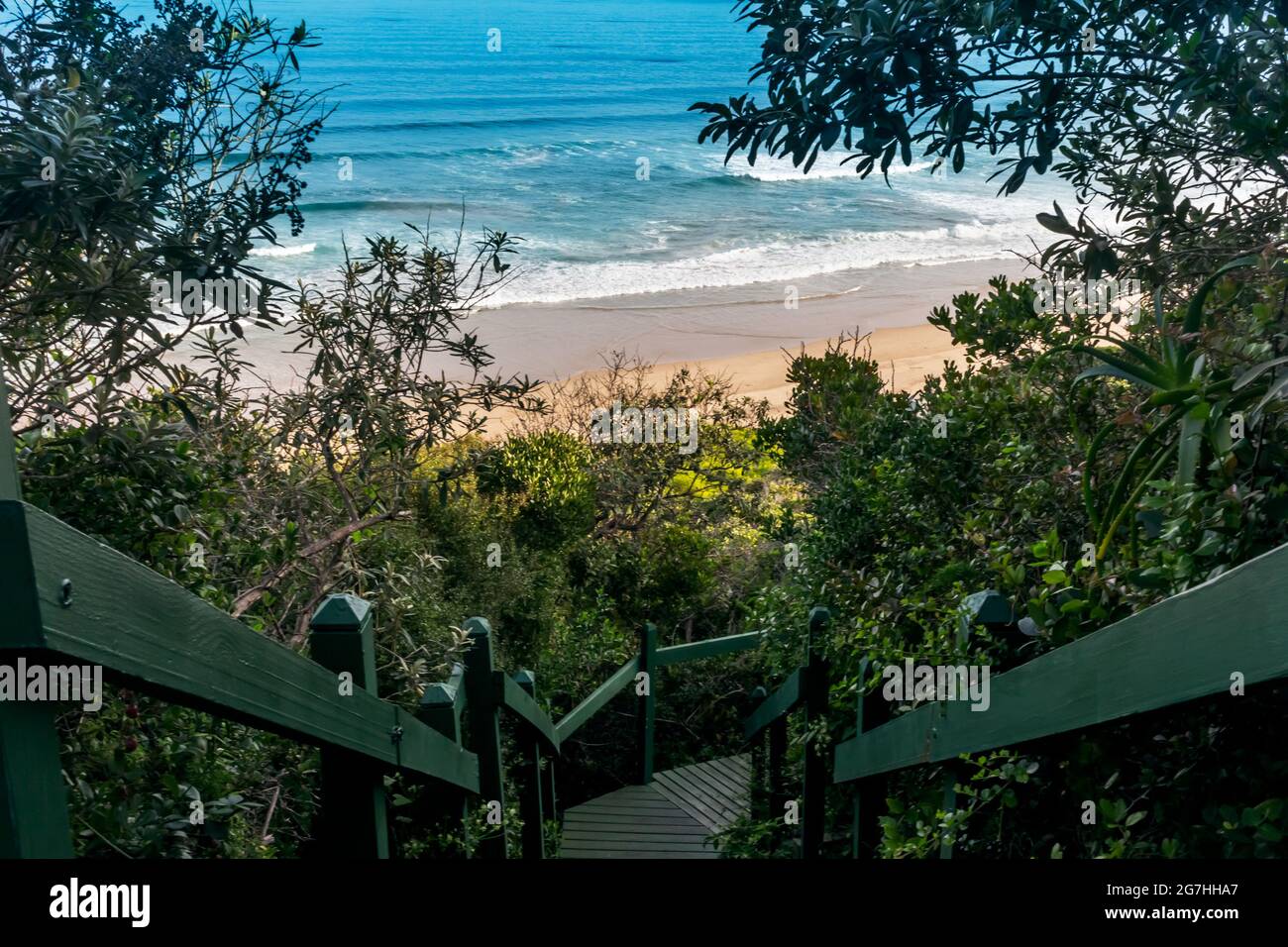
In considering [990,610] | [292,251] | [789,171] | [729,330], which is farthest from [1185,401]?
[789,171]

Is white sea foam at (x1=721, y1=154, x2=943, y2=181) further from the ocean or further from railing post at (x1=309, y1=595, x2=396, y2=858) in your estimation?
railing post at (x1=309, y1=595, x2=396, y2=858)

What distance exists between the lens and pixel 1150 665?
1.15 metres

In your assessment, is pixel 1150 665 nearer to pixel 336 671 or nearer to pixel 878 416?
pixel 336 671

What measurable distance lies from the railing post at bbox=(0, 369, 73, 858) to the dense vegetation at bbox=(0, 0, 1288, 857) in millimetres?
1132

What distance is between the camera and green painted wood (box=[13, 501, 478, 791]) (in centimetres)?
83

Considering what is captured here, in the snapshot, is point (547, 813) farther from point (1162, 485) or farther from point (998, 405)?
point (1162, 485)

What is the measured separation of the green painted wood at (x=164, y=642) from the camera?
83 cm

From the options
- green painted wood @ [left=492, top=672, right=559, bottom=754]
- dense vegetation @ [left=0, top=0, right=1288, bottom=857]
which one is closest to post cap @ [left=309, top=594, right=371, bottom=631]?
dense vegetation @ [left=0, top=0, right=1288, bottom=857]

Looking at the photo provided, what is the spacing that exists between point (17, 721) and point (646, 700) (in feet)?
19.5

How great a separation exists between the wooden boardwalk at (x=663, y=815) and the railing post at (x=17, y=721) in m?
4.62

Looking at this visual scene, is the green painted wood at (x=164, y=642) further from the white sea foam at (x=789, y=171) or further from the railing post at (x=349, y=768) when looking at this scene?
the white sea foam at (x=789, y=171)

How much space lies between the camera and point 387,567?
4.34 m

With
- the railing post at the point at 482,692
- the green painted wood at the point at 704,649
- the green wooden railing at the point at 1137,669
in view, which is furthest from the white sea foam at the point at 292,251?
the green wooden railing at the point at 1137,669
